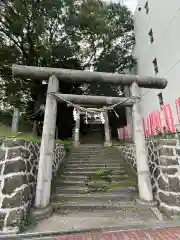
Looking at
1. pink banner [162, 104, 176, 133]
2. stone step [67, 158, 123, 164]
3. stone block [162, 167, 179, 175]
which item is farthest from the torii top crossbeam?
stone step [67, 158, 123, 164]

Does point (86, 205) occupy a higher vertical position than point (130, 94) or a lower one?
lower

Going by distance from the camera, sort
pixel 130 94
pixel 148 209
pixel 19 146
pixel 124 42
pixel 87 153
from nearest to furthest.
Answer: pixel 19 146 → pixel 148 209 → pixel 130 94 → pixel 87 153 → pixel 124 42

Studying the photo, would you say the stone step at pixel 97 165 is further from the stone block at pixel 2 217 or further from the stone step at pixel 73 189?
the stone block at pixel 2 217

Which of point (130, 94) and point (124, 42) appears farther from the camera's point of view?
point (124, 42)

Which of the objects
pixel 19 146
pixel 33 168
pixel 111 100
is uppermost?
pixel 111 100

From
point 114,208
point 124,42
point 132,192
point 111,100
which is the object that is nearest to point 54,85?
point 111,100

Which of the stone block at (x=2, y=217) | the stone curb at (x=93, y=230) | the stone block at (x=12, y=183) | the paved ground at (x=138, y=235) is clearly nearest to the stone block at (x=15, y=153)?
the stone block at (x=12, y=183)

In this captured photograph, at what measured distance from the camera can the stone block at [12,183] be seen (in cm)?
267

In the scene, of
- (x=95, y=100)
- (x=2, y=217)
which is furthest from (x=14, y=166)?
(x=95, y=100)

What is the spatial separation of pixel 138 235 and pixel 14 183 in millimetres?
2455

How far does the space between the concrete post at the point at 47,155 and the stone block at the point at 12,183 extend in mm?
437

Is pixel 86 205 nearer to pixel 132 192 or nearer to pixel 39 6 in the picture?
pixel 132 192

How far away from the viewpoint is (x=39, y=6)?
9969 millimetres

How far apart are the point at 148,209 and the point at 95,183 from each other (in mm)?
1658
